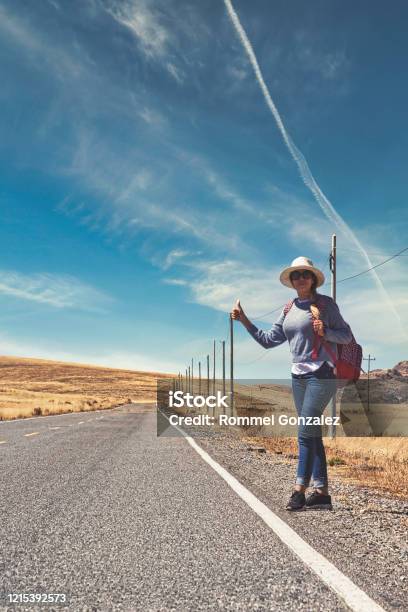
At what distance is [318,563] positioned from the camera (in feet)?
12.1

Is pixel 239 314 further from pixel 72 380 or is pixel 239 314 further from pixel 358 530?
pixel 72 380

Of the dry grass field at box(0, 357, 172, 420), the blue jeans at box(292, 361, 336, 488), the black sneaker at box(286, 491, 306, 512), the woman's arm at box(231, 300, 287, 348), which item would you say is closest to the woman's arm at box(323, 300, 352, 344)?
the blue jeans at box(292, 361, 336, 488)

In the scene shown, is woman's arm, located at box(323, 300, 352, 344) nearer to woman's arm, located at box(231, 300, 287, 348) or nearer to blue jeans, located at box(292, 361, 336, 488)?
blue jeans, located at box(292, 361, 336, 488)

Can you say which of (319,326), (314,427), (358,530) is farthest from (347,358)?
(358,530)

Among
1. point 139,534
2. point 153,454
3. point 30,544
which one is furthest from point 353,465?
point 30,544

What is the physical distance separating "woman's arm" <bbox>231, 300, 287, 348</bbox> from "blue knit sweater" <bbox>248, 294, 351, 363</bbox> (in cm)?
10

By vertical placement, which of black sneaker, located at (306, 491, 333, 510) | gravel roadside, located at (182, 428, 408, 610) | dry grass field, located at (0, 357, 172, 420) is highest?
dry grass field, located at (0, 357, 172, 420)

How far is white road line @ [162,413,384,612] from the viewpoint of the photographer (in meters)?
2.99

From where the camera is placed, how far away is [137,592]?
3.11 metres

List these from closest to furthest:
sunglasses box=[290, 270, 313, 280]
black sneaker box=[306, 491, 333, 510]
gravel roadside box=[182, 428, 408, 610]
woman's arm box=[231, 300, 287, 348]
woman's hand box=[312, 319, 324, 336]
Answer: gravel roadside box=[182, 428, 408, 610] → woman's hand box=[312, 319, 324, 336] → black sneaker box=[306, 491, 333, 510] → sunglasses box=[290, 270, 313, 280] → woman's arm box=[231, 300, 287, 348]

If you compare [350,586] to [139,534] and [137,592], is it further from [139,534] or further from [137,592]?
[139,534]

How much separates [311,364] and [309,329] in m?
0.32

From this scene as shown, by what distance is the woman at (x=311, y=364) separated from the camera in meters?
5.48

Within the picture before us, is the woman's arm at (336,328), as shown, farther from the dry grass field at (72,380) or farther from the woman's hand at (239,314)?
the dry grass field at (72,380)
